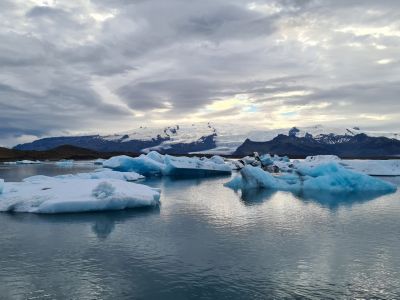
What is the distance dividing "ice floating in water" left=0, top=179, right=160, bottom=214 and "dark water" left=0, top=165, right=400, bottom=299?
384mm

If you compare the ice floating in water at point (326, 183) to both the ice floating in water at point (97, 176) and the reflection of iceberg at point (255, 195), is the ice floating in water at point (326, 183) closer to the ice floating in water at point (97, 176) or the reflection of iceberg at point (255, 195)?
the reflection of iceberg at point (255, 195)

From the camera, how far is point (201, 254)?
9.77m

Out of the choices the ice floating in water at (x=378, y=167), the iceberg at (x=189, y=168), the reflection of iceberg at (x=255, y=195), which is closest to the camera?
the reflection of iceberg at (x=255, y=195)

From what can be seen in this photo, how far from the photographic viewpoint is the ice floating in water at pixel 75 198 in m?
14.7

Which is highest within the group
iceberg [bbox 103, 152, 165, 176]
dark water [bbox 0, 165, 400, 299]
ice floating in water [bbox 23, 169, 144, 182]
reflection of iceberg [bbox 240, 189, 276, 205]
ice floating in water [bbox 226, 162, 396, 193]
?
iceberg [bbox 103, 152, 165, 176]

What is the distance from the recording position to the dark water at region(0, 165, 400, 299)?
7.52m

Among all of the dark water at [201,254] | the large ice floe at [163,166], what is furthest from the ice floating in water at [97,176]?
the dark water at [201,254]

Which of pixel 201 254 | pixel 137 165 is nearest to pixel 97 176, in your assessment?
pixel 137 165

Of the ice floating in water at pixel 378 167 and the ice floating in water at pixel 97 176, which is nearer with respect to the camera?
the ice floating in water at pixel 97 176

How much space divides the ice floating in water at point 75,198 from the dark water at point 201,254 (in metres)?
0.38

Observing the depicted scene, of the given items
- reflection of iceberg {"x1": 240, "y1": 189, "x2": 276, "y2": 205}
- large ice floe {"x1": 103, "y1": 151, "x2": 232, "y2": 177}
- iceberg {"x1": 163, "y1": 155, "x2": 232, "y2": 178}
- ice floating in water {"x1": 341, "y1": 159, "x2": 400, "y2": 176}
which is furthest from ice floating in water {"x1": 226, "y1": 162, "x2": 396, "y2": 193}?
ice floating in water {"x1": 341, "y1": 159, "x2": 400, "y2": 176}

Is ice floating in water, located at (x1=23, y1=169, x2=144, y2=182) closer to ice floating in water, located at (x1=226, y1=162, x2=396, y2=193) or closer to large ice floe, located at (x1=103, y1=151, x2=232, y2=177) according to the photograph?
large ice floe, located at (x1=103, y1=151, x2=232, y2=177)

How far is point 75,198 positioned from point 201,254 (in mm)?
6823

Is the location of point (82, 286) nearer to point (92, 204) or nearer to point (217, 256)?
point (217, 256)
